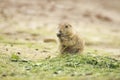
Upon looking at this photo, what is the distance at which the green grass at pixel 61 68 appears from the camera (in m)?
14.5

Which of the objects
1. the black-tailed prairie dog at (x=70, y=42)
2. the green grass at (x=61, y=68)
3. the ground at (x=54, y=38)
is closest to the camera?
the green grass at (x=61, y=68)

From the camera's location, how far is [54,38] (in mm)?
28406

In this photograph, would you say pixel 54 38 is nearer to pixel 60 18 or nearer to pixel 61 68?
pixel 60 18

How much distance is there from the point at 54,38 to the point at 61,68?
12990mm

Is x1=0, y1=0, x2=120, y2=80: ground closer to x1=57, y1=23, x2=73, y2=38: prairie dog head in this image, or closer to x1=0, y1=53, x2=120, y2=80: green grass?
x1=0, y1=53, x2=120, y2=80: green grass

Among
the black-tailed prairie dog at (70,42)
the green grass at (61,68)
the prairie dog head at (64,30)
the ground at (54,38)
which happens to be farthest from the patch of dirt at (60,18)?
the green grass at (61,68)

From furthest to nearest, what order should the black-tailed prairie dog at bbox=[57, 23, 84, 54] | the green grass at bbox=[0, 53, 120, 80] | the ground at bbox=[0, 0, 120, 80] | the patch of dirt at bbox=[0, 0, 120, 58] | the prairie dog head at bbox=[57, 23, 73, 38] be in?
the patch of dirt at bbox=[0, 0, 120, 58], the prairie dog head at bbox=[57, 23, 73, 38], the black-tailed prairie dog at bbox=[57, 23, 84, 54], the ground at bbox=[0, 0, 120, 80], the green grass at bbox=[0, 53, 120, 80]

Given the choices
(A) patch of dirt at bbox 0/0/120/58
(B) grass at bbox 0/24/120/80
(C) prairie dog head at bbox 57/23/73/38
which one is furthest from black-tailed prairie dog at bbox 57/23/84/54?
(A) patch of dirt at bbox 0/0/120/58

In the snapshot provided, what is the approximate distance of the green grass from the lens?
14.5 meters

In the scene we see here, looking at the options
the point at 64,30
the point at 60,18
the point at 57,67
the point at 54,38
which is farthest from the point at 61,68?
the point at 60,18

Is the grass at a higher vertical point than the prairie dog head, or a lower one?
lower

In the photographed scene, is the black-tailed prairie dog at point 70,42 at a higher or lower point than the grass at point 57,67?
higher

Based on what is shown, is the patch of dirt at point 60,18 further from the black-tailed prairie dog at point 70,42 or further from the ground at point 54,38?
the black-tailed prairie dog at point 70,42

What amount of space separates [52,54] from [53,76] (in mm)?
4133
